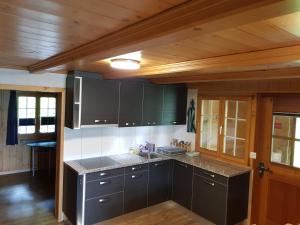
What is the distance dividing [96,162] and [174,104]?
1.76 m

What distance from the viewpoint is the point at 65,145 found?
12.3ft

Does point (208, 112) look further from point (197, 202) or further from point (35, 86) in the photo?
point (35, 86)

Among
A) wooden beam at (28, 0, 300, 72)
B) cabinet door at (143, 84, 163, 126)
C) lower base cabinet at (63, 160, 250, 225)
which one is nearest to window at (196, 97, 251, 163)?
lower base cabinet at (63, 160, 250, 225)

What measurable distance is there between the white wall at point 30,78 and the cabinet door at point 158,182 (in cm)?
194

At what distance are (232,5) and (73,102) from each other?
2.92 m

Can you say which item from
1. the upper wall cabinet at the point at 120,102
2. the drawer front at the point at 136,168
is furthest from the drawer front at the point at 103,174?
the upper wall cabinet at the point at 120,102

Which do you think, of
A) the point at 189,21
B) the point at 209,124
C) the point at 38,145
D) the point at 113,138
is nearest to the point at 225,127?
the point at 209,124

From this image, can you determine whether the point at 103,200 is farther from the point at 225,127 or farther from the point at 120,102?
the point at 225,127

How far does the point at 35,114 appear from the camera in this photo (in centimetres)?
613

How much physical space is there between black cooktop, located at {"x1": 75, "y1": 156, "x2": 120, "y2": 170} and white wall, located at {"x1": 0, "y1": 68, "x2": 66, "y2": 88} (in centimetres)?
117

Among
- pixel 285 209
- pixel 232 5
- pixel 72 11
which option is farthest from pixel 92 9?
pixel 285 209

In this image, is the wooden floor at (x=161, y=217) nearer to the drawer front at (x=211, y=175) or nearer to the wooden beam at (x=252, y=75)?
the drawer front at (x=211, y=175)

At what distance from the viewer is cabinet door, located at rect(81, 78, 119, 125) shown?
3.49 metres

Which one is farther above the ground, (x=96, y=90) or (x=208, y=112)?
(x=96, y=90)
